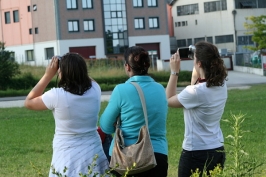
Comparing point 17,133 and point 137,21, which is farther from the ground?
point 137,21

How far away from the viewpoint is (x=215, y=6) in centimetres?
7306

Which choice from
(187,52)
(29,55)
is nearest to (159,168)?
(187,52)

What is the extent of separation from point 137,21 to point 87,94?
65.5 m

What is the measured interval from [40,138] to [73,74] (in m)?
9.70

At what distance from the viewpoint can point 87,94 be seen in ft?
18.8

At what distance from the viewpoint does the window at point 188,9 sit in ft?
246

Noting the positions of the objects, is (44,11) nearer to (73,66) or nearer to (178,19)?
(178,19)

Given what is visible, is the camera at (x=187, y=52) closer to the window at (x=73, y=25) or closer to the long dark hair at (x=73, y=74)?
the long dark hair at (x=73, y=74)

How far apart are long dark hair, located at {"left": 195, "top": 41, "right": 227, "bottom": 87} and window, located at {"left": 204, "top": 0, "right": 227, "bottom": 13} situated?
67337mm

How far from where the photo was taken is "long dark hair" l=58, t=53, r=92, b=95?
18.4 ft

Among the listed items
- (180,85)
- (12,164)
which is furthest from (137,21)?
(12,164)

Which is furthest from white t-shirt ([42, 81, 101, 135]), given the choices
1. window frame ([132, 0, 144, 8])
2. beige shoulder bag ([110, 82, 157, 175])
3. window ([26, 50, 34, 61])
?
window ([26, 50, 34, 61])

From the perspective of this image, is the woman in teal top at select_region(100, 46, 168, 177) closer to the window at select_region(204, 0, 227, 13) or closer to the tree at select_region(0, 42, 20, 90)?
the tree at select_region(0, 42, 20, 90)

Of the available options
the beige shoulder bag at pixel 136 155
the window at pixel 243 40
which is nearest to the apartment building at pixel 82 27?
the window at pixel 243 40
